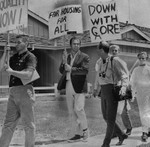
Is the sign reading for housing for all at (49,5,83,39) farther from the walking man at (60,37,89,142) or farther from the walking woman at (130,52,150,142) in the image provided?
the walking woman at (130,52,150,142)

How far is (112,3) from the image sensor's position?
725 cm

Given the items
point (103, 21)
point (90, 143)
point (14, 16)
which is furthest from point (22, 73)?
point (103, 21)

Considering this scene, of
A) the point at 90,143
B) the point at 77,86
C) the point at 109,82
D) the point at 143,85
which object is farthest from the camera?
the point at 143,85

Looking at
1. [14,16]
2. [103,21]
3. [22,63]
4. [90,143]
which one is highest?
[103,21]

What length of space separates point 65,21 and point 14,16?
5.42 ft

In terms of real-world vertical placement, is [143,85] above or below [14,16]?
below

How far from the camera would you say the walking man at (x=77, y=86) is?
21.0 ft

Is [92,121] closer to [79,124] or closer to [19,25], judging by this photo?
[79,124]

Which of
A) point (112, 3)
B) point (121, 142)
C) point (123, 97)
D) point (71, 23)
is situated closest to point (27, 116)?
point (123, 97)

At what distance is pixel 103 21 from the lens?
718 cm

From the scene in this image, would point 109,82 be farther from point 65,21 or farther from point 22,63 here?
point 65,21

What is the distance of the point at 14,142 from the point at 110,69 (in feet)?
7.63

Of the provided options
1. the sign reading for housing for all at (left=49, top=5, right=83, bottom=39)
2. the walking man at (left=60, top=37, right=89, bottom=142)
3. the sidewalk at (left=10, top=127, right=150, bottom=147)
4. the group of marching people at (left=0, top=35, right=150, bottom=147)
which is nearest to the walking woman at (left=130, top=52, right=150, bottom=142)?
the group of marching people at (left=0, top=35, right=150, bottom=147)

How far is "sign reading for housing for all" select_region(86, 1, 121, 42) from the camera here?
7.09 m
